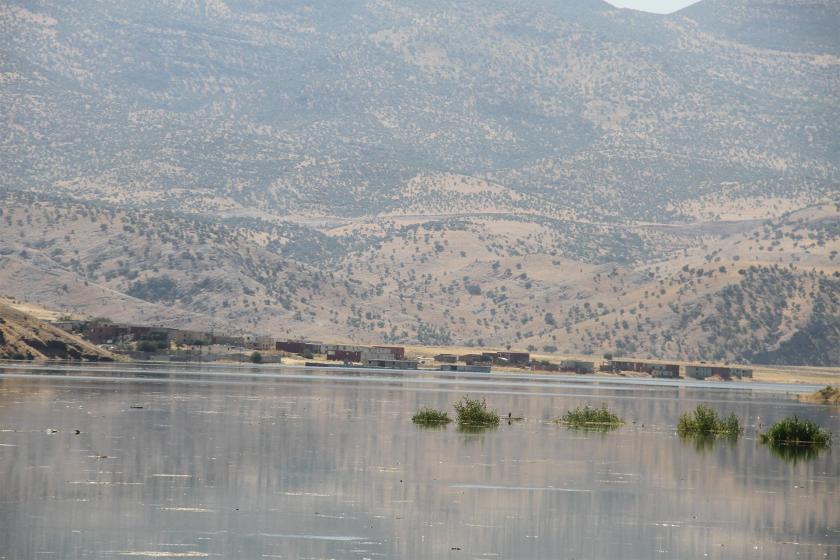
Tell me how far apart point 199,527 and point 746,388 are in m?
125

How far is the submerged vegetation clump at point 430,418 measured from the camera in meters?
67.1

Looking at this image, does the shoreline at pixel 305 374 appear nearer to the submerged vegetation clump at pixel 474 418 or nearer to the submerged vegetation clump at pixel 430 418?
the submerged vegetation clump at pixel 430 418

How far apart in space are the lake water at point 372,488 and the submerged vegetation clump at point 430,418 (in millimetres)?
750

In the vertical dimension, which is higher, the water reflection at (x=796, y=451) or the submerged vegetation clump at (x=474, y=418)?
the submerged vegetation clump at (x=474, y=418)

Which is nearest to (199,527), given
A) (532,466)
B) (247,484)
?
(247,484)

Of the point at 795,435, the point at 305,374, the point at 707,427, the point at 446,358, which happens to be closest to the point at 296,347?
the point at 446,358

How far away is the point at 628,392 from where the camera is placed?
122m

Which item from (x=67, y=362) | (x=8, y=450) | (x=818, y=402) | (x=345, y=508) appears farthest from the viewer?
(x=67, y=362)

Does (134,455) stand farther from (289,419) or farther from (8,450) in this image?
(289,419)

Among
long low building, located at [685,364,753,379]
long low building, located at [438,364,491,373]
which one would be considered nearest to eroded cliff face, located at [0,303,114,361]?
long low building, located at [438,364,491,373]

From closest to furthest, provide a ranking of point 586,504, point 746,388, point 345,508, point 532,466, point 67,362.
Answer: point 345,508 < point 586,504 < point 532,466 < point 67,362 < point 746,388

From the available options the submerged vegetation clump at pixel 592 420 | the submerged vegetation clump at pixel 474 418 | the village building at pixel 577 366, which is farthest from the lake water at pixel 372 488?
the village building at pixel 577 366

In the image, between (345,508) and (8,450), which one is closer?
(345,508)

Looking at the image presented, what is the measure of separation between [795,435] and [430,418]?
1413cm
